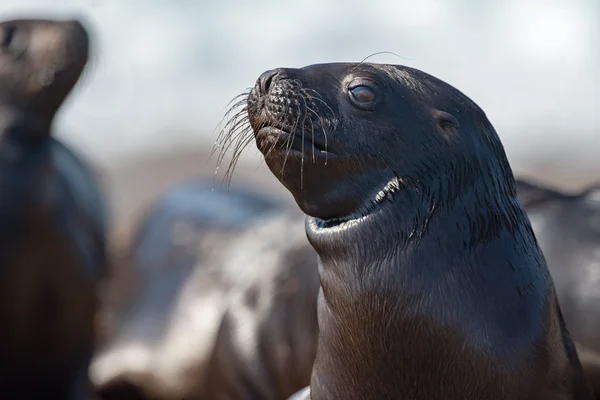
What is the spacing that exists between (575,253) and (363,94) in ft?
6.83

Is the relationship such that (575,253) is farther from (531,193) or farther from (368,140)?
(368,140)

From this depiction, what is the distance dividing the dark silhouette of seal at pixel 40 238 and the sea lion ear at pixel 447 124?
3856 millimetres

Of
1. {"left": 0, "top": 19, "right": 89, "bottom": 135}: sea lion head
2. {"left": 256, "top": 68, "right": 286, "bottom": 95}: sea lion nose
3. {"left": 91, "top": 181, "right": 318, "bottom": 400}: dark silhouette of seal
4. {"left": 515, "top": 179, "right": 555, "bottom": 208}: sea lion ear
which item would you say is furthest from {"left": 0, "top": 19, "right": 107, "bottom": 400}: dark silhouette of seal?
{"left": 256, "top": 68, "right": 286, "bottom": 95}: sea lion nose

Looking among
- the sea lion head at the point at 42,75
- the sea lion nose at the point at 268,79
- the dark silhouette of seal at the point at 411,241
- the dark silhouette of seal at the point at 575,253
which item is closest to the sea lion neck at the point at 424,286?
the dark silhouette of seal at the point at 411,241

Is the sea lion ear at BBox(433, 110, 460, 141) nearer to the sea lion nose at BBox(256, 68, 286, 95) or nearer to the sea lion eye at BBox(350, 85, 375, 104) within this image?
the sea lion eye at BBox(350, 85, 375, 104)

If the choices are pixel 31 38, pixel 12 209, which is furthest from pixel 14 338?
pixel 31 38

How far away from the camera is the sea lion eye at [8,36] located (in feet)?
26.5

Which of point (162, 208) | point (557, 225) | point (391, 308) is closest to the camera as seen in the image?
point (391, 308)

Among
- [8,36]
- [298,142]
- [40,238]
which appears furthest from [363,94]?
[8,36]

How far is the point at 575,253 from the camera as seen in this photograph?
5.92m

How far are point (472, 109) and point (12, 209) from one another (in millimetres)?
3872

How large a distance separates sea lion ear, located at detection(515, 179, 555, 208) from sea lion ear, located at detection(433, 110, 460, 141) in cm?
205

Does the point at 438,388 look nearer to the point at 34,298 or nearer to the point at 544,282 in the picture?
the point at 544,282

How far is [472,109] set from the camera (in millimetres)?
4301
